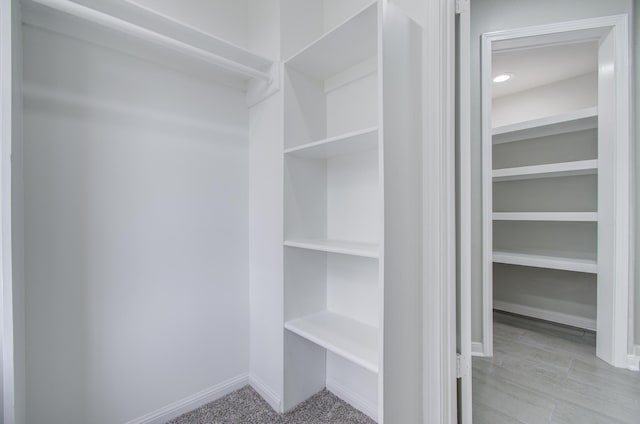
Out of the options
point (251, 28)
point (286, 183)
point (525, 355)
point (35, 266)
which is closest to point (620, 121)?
point (525, 355)

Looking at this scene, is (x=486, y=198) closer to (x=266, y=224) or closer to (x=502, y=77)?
(x=266, y=224)

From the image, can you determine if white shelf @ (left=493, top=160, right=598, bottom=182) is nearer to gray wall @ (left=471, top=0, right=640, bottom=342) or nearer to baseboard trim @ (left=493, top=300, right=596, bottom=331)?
gray wall @ (left=471, top=0, right=640, bottom=342)

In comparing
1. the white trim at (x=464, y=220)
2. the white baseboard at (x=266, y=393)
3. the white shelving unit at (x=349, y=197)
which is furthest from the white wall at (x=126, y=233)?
the white trim at (x=464, y=220)

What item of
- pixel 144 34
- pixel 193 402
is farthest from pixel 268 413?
pixel 144 34

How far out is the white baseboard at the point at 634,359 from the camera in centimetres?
181

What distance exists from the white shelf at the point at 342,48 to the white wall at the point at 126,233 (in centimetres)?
55

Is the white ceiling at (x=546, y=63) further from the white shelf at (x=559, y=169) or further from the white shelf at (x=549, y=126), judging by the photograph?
the white shelf at (x=559, y=169)

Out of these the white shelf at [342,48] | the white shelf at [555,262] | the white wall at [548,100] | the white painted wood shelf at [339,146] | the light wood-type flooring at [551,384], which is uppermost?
the white wall at [548,100]

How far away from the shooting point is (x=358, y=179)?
149 centimetres

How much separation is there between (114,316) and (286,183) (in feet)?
3.54

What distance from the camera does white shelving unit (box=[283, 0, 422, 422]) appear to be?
105 cm

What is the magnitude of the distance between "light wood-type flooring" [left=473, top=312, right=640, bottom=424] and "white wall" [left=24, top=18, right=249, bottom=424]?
1.56 metres

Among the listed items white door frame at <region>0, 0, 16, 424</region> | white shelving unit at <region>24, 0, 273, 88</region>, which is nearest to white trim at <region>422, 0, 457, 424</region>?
white shelving unit at <region>24, 0, 273, 88</region>

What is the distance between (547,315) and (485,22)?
2773 millimetres
